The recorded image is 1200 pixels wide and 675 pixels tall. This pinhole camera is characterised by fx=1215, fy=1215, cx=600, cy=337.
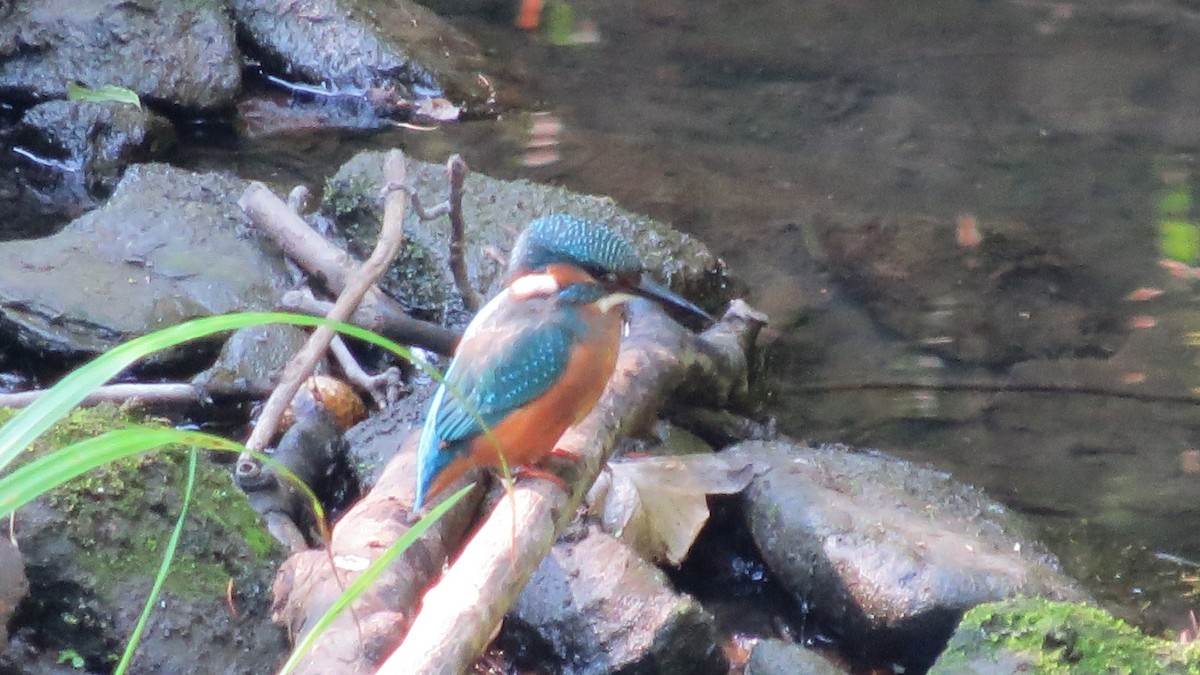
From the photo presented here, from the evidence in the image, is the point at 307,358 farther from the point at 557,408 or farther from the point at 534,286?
the point at 557,408

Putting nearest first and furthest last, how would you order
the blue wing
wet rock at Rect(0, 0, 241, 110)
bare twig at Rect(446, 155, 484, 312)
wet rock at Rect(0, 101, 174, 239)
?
the blue wing
bare twig at Rect(446, 155, 484, 312)
wet rock at Rect(0, 101, 174, 239)
wet rock at Rect(0, 0, 241, 110)

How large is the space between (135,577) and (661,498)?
5.25 ft

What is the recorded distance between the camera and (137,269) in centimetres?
536

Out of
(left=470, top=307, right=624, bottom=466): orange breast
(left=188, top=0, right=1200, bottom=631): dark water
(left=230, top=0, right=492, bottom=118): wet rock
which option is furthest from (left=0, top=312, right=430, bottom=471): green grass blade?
(left=230, top=0, right=492, bottom=118): wet rock

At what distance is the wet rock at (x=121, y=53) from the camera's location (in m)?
7.87

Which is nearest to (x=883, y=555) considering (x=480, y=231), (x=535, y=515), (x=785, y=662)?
(x=785, y=662)

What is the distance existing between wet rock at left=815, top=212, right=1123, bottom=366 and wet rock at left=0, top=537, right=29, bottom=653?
4.16m

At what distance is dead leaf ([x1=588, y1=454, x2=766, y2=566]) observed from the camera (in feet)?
12.4

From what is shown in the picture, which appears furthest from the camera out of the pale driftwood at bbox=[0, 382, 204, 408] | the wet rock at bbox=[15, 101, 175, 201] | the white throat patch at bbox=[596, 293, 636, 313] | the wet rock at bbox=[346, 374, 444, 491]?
the wet rock at bbox=[15, 101, 175, 201]

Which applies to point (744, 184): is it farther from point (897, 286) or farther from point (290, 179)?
→ point (290, 179)

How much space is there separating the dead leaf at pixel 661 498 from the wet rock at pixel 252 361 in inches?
57.7

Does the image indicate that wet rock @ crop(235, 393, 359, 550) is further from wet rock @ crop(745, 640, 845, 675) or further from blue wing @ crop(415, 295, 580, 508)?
wet rock @ crop(745, 640, 845, 675)

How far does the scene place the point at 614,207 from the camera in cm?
577

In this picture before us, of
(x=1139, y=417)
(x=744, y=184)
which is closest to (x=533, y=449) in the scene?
(x=1139, y=417)
